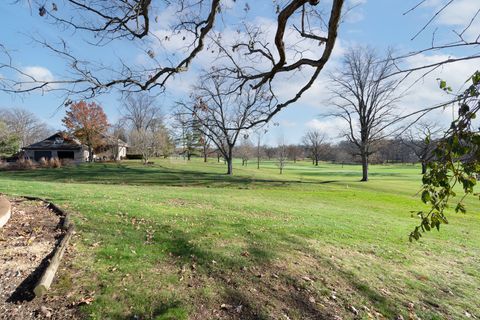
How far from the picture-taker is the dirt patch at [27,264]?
10.6 feet

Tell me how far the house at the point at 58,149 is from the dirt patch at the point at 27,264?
41.3m

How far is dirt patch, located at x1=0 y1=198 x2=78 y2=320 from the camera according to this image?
3.23 meters

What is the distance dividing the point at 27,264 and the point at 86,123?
41.2m

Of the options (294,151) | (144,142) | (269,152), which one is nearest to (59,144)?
(144,142)

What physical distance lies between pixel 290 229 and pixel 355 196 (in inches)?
534

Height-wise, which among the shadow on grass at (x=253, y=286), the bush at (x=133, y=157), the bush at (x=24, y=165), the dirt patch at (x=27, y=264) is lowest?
the shadow on grass at (x=253, y=286)

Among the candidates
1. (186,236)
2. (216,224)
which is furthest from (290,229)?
(186,236)

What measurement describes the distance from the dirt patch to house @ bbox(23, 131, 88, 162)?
41.3 meters

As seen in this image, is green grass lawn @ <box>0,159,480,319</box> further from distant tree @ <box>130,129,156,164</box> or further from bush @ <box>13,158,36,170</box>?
distant tree @ <box>130,129,156,164</box>

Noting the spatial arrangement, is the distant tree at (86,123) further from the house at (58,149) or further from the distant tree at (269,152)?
the distant tree at (269,152)

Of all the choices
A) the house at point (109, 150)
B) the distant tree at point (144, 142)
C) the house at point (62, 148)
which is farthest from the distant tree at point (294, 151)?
the house at point (62, 148)

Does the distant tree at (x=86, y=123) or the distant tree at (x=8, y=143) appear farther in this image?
the distant tree at (x=86, y=123)

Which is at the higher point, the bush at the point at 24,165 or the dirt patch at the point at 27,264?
the bush at the point at 24,165

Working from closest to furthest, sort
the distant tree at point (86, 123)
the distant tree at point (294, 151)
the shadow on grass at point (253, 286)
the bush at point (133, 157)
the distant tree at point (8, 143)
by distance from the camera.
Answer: the shadow on grass at point (253, 286) → the distant tree at point (8, 143) → the distant tree at point (86, 123) → the bush at point (133, 157) → the distant tree at point (294, 151)
